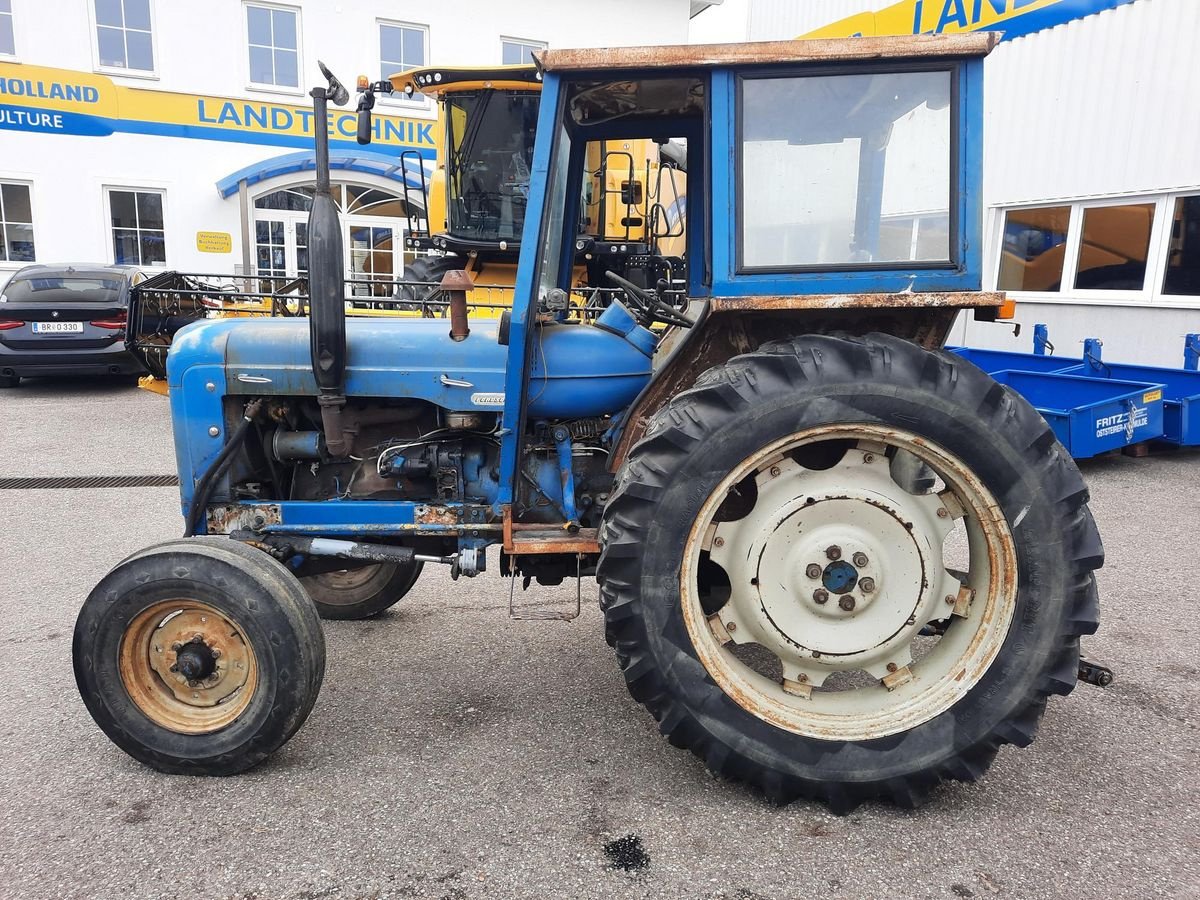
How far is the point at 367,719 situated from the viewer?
9.59ft

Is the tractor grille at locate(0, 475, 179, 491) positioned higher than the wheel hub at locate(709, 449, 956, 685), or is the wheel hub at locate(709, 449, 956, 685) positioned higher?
the wheel hub at locate(709, 449, 956, 685)

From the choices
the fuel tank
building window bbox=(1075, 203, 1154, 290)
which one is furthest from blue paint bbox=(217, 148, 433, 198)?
the fuel tank

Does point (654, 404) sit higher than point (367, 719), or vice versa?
point (654, 404)

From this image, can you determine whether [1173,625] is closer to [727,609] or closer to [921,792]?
[921,792]

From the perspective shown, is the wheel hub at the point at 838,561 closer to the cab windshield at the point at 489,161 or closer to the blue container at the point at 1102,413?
the blue container at the point at 1102,413

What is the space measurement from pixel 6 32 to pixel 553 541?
49.0 ft

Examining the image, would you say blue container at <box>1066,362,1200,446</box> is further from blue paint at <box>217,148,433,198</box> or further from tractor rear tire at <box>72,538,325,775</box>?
blue paint at <box>217,148,433,198</box>

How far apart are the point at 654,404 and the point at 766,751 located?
1.09 meters

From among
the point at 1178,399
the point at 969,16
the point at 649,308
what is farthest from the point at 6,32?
the point at 1178,399

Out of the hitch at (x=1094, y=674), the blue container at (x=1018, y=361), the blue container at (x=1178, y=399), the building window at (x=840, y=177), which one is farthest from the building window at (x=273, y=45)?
the hitch at (x=1094, y=674)

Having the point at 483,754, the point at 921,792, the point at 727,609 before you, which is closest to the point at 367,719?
the point at 483,754

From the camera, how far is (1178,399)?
22.6 ft

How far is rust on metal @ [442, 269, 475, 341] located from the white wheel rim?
1.01 m

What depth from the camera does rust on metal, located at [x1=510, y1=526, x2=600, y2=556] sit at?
8.96ft
